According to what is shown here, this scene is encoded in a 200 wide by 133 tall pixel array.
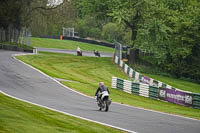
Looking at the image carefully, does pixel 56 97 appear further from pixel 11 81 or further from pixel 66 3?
pixel 66 3

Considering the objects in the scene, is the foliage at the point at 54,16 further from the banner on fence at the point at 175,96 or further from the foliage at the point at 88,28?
the banner on fence at the point at 175,96

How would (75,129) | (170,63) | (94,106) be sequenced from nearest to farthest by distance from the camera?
(75,129)
(94,106)
(170,63)

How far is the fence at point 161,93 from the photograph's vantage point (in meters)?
25.7

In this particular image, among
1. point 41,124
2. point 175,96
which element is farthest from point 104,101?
point 175,96

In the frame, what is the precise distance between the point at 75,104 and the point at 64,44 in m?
51.6

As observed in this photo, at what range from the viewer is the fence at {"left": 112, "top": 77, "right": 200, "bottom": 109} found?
2574 cm

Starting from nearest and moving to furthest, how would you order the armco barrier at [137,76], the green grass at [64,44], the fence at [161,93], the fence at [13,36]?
the fence at [161,93]
the armco barrier at [137,76]
the fence at [13,36]
the green grass at [64,44]

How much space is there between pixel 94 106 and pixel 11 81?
8.31 metres

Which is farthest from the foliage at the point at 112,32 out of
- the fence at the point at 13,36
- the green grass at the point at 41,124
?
the green grass at the point at 41,124

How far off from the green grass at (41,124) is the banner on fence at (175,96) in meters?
12.1

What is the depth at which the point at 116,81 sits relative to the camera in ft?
105

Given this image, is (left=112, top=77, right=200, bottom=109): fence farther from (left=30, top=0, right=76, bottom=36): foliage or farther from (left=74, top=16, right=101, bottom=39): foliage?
(left=74, top=16, right=101, bottom=39): foliage

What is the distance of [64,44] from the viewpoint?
237ft

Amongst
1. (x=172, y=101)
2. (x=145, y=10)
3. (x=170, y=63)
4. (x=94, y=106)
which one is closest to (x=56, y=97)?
(x=94, y=106)
